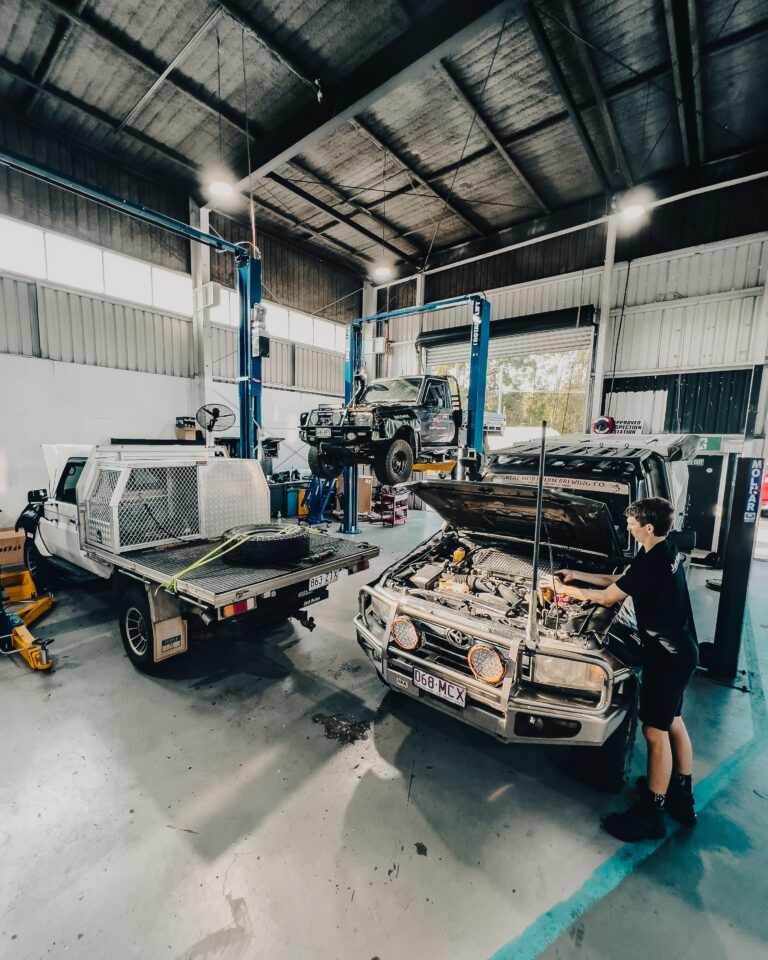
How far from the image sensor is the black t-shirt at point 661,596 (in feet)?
6.85

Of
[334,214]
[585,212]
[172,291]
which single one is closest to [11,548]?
[172,291]

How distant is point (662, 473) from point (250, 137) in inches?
357

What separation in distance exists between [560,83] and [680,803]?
897 centimetres

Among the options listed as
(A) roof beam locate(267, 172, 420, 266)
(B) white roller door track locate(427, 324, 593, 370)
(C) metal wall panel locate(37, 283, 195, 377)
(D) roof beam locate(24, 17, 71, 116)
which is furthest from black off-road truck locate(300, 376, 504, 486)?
(D) roof beam locate(24, 17, 71, 116)

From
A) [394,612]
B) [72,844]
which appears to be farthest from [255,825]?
Result: [394,612]

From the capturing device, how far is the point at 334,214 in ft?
35.2

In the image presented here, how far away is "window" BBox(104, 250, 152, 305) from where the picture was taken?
8828 millimetres

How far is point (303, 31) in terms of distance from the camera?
19.5 feet

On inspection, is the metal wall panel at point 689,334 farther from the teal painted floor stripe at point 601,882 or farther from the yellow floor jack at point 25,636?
the yellow floor jack at point 25,636

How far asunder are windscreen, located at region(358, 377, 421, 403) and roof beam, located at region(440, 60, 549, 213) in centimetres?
464

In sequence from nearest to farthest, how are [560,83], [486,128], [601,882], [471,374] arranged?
[601,882]
[560,83]
[471,374]
[486,128]

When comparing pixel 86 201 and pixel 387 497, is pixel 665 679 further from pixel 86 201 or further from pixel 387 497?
pixel 86 201

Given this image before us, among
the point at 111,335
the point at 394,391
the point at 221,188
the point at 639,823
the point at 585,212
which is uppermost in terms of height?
the point at 585,212

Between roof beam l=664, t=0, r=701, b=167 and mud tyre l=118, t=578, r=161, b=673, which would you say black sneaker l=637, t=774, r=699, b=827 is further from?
roof beam l=664, t=0, r=701, b=167
